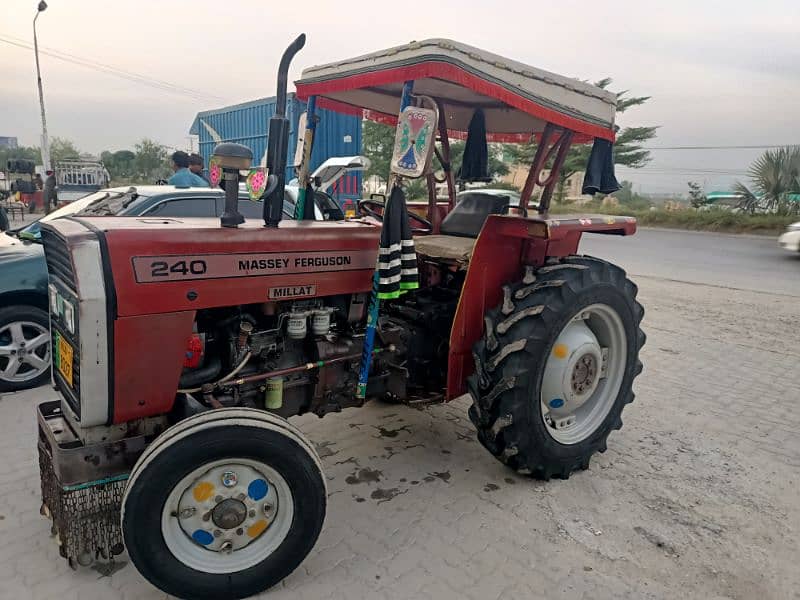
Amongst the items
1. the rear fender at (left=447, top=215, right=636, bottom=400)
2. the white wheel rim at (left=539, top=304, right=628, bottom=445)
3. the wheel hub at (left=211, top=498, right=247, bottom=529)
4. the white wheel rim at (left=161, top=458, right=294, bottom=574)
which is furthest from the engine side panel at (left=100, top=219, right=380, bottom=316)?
the white wheel rim at (left=539, top=304, right=628, bottom=445)

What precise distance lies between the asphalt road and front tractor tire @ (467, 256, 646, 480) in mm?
7240

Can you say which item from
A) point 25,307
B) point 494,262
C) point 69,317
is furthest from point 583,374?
point 25,307

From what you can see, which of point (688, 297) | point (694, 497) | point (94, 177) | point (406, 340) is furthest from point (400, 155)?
point (94, 177)

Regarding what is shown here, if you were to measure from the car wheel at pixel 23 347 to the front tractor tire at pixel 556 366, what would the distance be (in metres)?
3.48

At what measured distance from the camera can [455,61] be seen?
2.62 meters

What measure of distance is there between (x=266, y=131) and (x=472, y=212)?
9.82 m

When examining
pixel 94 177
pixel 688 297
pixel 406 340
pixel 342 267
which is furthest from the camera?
pixel 94 177

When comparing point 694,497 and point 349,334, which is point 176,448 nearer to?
point 349,334

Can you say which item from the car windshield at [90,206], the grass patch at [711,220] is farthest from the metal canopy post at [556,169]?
the grass patch at [711,220]

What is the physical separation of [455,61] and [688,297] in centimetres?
719

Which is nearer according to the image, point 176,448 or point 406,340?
point 176,448

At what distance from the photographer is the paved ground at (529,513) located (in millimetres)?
2445

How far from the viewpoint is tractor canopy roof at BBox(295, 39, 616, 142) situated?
8.70 feet

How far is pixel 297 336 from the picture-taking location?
2779 millimetres
